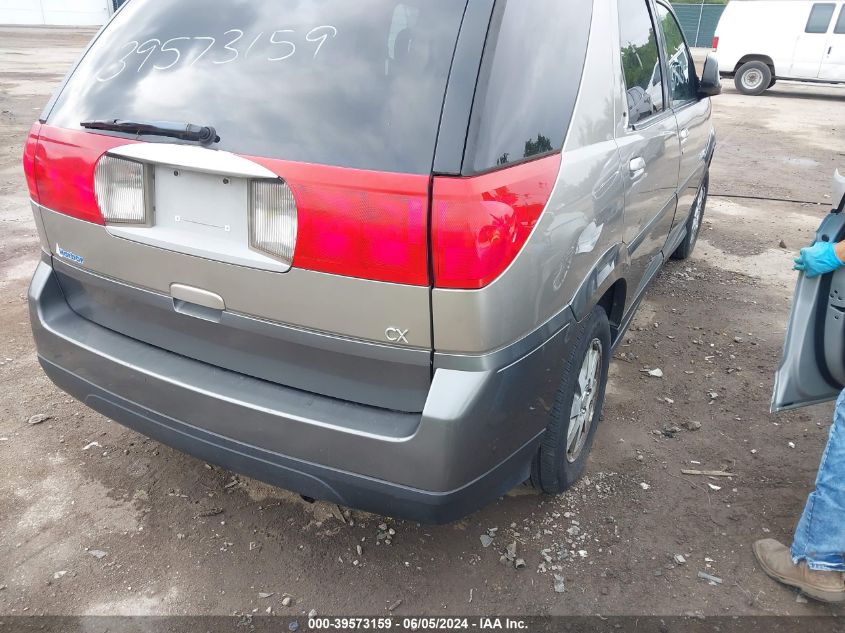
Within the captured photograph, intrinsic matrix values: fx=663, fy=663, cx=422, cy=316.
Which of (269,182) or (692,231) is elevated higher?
(269,182)

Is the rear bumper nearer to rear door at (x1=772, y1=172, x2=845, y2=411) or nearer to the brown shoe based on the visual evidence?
the brown shoe

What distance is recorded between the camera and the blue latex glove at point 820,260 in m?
2.34

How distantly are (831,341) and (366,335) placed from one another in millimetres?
1835

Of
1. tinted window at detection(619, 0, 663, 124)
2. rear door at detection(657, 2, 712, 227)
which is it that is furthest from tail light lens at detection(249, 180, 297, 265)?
rear door at detection(657, 2, 712, 227)

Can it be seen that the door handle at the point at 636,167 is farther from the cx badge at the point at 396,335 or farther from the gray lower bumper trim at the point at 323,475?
the cx badge at the point at 396,335

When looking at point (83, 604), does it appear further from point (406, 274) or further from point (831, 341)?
point (831, 341)

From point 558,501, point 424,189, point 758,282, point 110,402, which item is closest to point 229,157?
point 424,189

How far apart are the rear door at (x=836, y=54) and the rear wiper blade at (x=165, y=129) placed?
17.2 meters

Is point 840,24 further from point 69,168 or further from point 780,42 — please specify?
point 69,168

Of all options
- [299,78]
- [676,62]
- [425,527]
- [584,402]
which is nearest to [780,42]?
[676,62]

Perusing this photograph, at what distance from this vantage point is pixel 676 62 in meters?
3.73

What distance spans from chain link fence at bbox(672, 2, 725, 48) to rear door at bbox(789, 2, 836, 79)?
17.5 m

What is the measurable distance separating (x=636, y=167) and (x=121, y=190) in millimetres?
1826

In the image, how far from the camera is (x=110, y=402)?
2.21 metres
